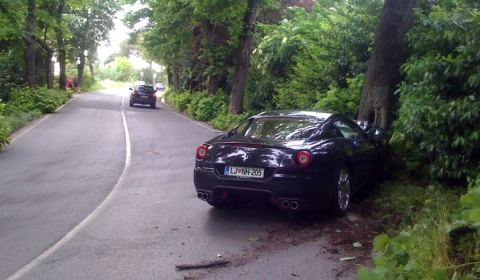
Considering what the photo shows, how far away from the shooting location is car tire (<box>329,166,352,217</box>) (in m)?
7.73

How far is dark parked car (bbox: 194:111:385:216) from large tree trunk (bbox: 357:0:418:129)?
9.68 feet

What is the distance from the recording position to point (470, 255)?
4660 mm

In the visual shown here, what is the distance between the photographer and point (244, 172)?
24.7 ft

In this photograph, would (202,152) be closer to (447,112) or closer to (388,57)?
(447,112)

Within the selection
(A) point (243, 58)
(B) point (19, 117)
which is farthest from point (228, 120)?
(B) point (19, 117)

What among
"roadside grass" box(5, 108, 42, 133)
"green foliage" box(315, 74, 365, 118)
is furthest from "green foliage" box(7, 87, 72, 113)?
"green foliage" box(315, 74, 365, 118)

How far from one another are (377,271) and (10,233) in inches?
191

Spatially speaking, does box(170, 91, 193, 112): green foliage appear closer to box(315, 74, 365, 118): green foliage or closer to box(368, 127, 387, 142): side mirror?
box(315, 74, 365, 118): green foliage

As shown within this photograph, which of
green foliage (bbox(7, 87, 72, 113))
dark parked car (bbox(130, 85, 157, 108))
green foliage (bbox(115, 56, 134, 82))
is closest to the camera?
green foliage (bbox(7, 87, 72, 113))

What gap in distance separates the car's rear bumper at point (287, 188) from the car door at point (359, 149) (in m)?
1.05

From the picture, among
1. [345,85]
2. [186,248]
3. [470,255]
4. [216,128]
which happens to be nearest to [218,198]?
[186,248]

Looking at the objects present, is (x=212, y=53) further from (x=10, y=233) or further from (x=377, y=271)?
(x=377, y=271)

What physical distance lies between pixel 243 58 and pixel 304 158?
18221mm

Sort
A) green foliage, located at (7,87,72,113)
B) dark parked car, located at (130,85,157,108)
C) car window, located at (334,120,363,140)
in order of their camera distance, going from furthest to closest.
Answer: dark parked car, located at (130,85,157,108) → green foliage, located at (7,87,72,113) → car window, located at (334,120,363,140)
